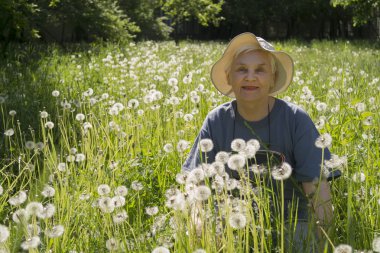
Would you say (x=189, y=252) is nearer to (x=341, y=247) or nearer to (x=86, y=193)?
(x=341, y=247)

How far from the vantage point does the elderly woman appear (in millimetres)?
A: 2664

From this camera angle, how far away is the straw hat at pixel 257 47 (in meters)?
2.77

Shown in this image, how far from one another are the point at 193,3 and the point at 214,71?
48.2ft

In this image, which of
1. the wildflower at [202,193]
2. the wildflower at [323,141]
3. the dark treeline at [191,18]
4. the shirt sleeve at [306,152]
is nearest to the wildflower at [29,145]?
the shirt sleeve at [306,152]

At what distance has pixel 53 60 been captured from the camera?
30.1ft

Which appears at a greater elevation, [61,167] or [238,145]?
[238,145]

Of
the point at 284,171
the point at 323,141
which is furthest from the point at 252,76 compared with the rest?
the point at 284,171

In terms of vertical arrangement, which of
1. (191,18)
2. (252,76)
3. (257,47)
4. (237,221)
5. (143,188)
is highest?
(257,47)

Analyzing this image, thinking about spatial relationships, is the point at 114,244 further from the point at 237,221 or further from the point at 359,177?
the point at 359,177

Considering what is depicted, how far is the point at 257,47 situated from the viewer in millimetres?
2777

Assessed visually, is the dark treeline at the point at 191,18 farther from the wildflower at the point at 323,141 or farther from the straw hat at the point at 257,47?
the wildflower at the point at 323,141

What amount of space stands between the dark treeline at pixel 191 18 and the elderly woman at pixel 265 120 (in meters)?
5.74

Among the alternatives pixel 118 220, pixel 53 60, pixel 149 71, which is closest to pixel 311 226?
pixel 118 220

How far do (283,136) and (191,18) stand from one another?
3408 cm
